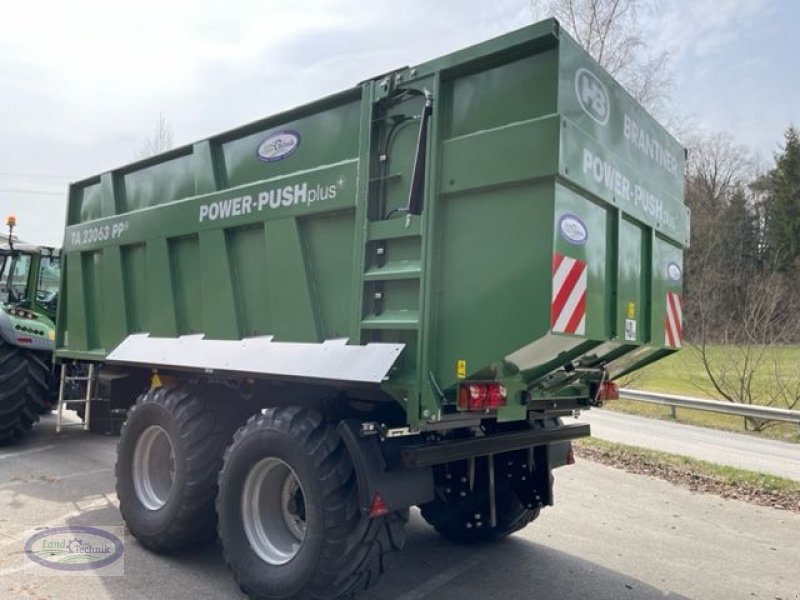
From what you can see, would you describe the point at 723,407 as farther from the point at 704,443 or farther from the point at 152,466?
the point at 152,466

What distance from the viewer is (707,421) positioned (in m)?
13.7

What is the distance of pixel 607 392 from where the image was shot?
15.0ft

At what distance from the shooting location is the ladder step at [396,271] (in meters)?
3.40

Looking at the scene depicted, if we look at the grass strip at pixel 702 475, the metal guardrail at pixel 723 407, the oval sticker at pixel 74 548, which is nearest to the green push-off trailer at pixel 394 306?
the oval sticker at pixel 74 548

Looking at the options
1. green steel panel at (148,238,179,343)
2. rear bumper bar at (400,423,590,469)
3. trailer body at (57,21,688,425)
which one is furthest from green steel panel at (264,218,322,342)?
green steel panel at (148,238,179,343)

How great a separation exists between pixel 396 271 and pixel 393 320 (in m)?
0.27

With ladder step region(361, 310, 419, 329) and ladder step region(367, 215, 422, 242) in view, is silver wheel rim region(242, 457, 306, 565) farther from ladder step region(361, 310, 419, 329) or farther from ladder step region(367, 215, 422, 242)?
ladder step region(367, 215, 422, 242)

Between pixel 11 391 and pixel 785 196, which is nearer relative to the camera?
pixel 11 391

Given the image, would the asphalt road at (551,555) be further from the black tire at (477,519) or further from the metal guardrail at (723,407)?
the metal guardrail at (723,407)

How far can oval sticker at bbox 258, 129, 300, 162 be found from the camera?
14.1ft

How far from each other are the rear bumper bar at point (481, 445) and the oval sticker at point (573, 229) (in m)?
1.30

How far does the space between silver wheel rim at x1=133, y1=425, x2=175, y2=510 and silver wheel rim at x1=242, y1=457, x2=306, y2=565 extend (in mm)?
1200

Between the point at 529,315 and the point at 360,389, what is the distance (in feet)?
3.75

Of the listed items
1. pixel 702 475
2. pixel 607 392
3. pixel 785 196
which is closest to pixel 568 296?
pixel 607 392
